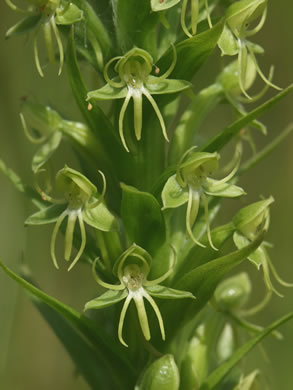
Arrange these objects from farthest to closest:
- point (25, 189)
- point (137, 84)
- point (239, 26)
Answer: point (25, 189) < point (239, 26) < point (137, 84)

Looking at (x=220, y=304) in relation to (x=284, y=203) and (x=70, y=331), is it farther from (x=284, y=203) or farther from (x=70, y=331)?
(x=284, y=203)

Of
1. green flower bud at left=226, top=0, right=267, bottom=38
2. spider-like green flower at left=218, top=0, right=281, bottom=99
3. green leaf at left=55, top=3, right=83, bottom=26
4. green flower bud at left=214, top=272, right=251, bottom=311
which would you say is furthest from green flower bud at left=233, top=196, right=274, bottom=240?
green leaf at left=55, top=3, right=83, bottom=26

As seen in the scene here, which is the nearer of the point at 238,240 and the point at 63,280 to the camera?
the point at 238,240

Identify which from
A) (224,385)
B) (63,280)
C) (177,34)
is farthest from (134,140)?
(63,280)

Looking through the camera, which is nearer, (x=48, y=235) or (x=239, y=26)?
(x=239, y=26)

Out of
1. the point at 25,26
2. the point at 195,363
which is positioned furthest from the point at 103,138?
the point at 195,363

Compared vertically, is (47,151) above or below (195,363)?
above

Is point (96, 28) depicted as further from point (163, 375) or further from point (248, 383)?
point (248, 383)
